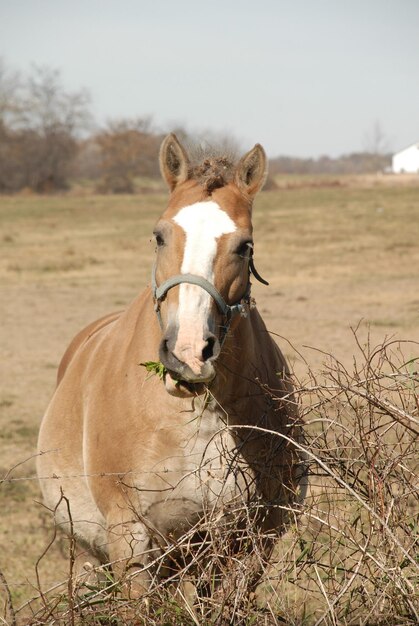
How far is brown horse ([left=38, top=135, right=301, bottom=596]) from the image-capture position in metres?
3.40

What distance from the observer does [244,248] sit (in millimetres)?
3734

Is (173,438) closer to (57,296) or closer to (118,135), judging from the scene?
(57,296)

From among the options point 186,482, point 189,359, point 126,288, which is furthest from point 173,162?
point 126,288

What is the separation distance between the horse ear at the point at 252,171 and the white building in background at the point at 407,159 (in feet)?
322

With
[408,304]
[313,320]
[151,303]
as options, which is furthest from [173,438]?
[408,304]

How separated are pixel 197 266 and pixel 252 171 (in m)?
0.77

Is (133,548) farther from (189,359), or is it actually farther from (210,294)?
(210,294)

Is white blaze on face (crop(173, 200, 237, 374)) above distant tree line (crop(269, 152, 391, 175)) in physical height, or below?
below

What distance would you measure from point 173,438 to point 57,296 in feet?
45.8

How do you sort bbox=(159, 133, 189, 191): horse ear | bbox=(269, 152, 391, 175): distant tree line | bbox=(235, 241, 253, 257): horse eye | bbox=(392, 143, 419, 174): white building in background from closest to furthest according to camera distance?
bbox=(235, 241, 253, 257): horse eye, bbox=(159, 133, 189, 191): horse ear, bbox=(269, 152, 391, 175): distant tree line, bbox=(392, 143, 419, 174): white building in background

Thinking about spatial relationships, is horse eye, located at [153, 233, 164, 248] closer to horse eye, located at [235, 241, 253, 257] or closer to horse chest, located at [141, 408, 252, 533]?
horse eye, located at [235, 241, 253, 257]

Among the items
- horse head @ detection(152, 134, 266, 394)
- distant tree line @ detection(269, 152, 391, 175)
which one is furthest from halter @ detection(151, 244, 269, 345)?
distant tree line @ detection(269, 152, 391, 175)

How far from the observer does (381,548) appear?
3.05 m

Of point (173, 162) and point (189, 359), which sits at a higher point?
point (173, 162)
